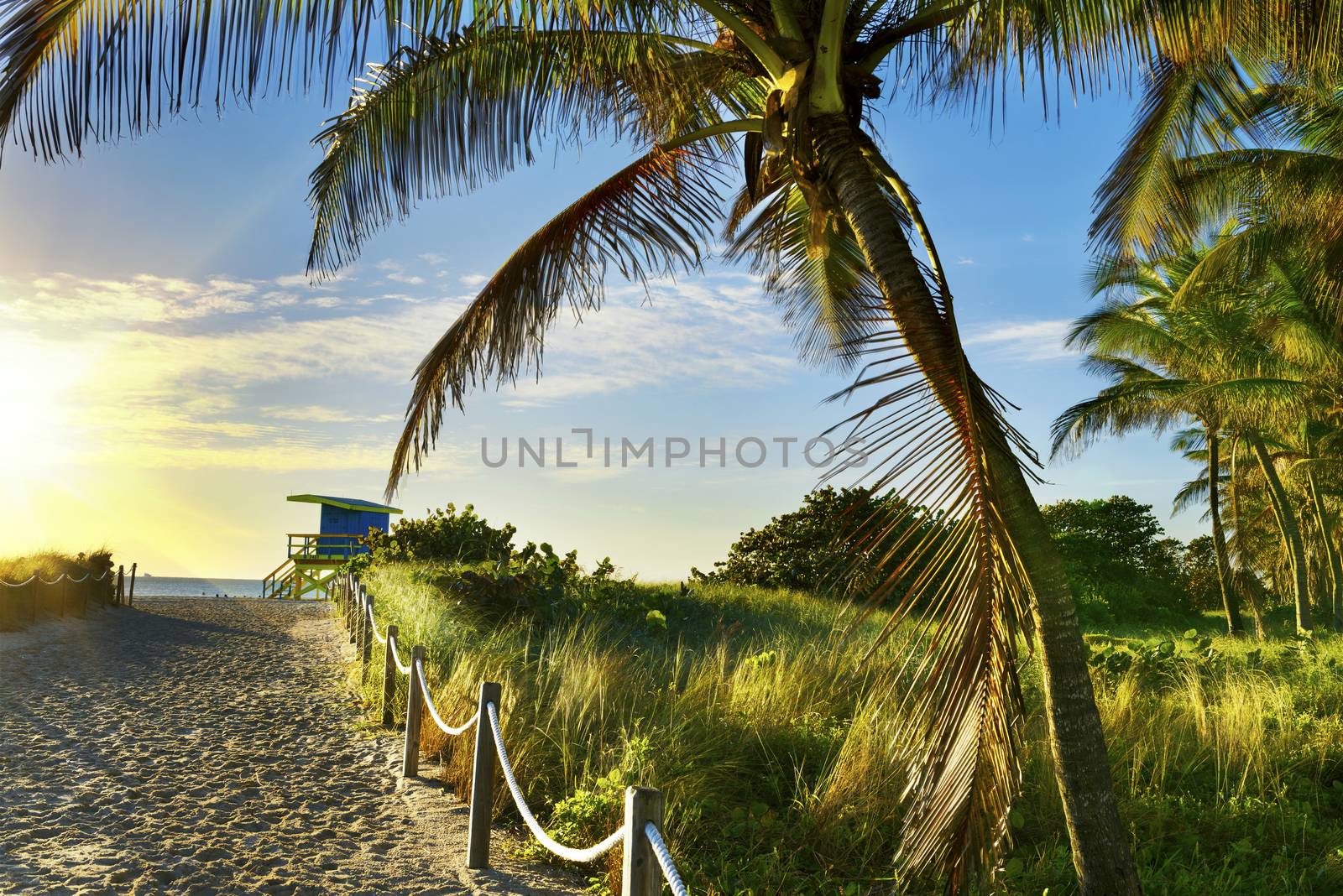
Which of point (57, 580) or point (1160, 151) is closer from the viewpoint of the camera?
point (1160, 151)

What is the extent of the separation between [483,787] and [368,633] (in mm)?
6209

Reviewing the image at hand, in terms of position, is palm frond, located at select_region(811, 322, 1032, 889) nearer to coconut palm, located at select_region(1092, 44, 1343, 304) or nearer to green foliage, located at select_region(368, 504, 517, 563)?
coconut palm, located at select_region(1092, 44, 1343, 304)

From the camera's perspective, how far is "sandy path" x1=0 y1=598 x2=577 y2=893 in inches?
186

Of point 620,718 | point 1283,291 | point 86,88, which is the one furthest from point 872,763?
point 1283,291

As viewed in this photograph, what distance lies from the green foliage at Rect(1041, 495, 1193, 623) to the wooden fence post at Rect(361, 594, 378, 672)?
83.5 ft

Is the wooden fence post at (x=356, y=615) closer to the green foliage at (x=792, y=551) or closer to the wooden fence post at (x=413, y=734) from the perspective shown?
the wooden fence post at (x=413, y=734)

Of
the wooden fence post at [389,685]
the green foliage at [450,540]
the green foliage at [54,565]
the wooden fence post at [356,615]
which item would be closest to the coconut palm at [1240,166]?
the wooden fence post at [389,685]

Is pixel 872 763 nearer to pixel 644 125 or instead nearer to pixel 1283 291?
pixel 644 125

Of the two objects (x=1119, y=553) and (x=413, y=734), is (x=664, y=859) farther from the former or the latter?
(x=1119, y=553)

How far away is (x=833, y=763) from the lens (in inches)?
229

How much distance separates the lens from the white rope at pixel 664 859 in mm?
2658

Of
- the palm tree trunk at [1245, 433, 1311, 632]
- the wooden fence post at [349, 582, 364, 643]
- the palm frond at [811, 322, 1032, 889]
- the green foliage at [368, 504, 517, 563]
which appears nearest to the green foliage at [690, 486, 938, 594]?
the green foliage at [368, 504, 517, 563]

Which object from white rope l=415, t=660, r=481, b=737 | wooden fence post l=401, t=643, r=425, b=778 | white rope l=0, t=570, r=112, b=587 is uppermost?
white rope l=0, t=570, r=112, b=587

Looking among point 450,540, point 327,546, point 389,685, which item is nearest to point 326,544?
point 327,546
